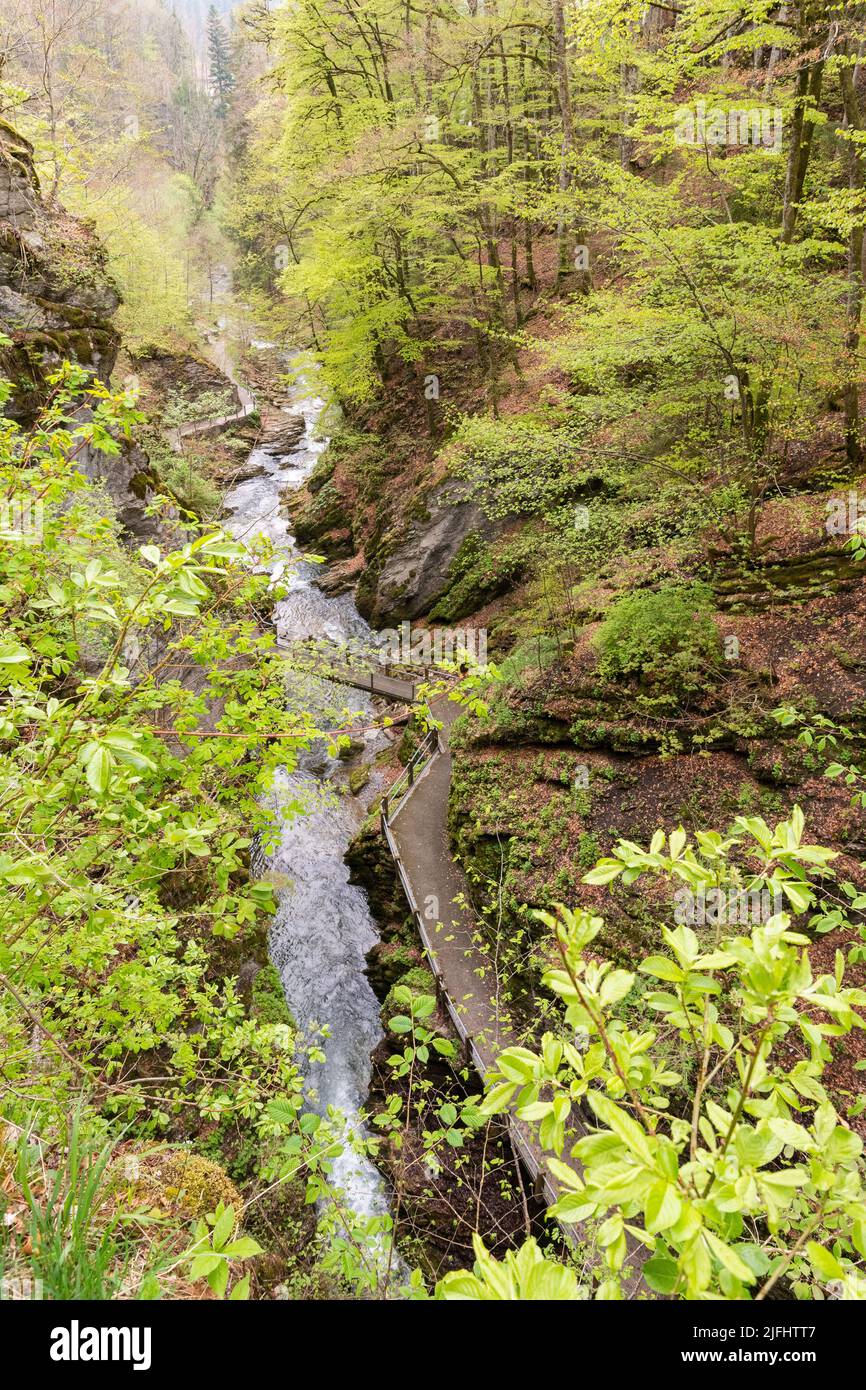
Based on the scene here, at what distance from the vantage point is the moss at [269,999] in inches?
357

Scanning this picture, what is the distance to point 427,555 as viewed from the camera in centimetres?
1667

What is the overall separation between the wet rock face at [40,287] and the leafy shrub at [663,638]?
→ 9.78m

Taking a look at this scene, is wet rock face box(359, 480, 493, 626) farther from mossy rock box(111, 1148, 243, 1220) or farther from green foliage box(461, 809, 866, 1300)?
green foliage box(461, 809, 866, 1300)

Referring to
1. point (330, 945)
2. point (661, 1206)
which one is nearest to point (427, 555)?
point (330, 945)

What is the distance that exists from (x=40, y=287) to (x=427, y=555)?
9.64 metres

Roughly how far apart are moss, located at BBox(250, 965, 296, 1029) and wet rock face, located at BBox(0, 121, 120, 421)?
9.81 metres

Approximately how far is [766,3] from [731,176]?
9.52 ft

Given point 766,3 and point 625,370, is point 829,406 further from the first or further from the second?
point 766,3

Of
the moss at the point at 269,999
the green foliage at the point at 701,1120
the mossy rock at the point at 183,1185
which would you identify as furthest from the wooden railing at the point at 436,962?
the moss at the point at 269,999

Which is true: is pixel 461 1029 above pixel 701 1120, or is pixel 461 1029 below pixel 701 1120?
below

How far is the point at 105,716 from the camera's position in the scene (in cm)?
239

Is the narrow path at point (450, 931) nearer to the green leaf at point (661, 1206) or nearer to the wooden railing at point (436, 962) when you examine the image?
the wooden railing at point (436, 962)

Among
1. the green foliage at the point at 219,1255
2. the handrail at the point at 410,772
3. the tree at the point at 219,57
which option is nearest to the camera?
the green foliage at the point at 219,1255

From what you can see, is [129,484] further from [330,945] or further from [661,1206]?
[661,1206]
